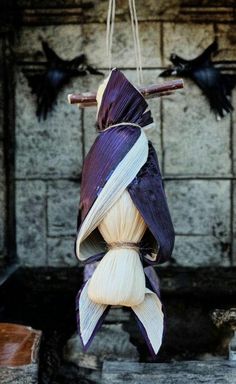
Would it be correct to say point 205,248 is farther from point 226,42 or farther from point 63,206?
point 226,42

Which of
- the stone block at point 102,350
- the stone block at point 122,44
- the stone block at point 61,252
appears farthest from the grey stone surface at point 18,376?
the stone block at point 122,44

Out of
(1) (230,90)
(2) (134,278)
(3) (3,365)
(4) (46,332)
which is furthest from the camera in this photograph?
(1) (230,90)

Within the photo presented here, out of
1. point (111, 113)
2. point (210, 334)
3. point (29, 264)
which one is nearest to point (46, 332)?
point (29, 264)

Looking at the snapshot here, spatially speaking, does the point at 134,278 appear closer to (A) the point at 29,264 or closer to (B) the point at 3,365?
(B) the point at 3,365

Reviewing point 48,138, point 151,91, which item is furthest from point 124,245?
point 48,138

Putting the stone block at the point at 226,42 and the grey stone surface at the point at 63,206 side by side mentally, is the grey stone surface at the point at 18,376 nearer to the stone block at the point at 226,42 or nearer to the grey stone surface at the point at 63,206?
the grey stone surface at the point at 63,206

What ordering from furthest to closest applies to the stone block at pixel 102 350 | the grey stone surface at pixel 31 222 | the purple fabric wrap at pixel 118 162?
the grey stone surface at pixel 31 222 < the stone block at pixel 102 350 < the purple fabric wrap at pixel 118 162

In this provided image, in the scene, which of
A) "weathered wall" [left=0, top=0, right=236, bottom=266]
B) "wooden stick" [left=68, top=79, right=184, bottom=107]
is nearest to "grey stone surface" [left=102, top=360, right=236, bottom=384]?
"wooden stick" [left=68, top=79, right=184, bottom=107]
